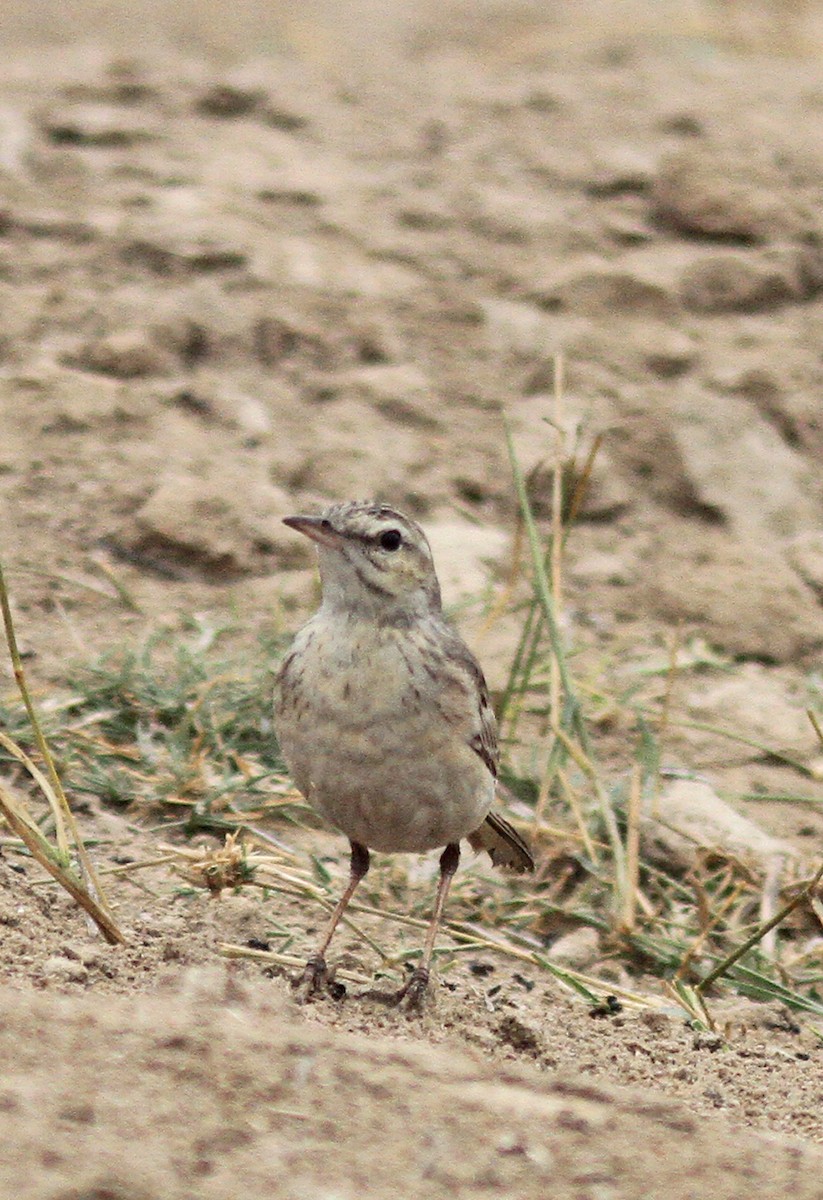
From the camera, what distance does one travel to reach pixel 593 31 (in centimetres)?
1217

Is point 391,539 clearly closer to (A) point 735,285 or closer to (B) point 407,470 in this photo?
(B) point 407,470

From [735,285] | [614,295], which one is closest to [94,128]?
[614,295]

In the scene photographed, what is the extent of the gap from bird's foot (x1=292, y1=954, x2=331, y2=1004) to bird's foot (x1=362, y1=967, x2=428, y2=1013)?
11 cm

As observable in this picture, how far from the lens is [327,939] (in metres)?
4.65

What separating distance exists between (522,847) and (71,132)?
536cm

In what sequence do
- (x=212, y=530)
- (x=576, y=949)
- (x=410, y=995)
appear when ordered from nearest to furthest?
(x=410, y=995) < (x=576, y=949) < (x=212, y=530)

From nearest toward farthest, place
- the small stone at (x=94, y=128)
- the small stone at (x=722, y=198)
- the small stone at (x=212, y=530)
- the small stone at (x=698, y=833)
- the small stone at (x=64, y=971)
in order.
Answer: the small stone at (x=64, y=971), the small stone at (x=698, y=833), the small stone at (x=212, y=530), the small stone at (x=722, y=198), the small stone at (x=94, y=128)

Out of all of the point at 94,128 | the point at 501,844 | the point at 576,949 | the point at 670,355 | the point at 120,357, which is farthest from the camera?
the point at 94,128

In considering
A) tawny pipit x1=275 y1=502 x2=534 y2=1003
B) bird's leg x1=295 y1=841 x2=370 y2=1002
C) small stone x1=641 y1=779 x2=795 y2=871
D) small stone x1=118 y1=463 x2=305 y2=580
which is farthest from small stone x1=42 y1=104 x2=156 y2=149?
Answer: bird's leg x1=295 y1=841 x2=370 y2=1002

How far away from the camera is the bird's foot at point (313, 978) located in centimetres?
443

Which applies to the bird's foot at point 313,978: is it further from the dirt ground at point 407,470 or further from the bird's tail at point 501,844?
the bird's tail at point 501,844

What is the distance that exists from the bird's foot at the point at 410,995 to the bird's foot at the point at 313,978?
113 millimetres

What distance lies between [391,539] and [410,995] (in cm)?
120

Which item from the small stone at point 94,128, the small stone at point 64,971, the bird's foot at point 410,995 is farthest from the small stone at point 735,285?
the small stone at point 64,971
